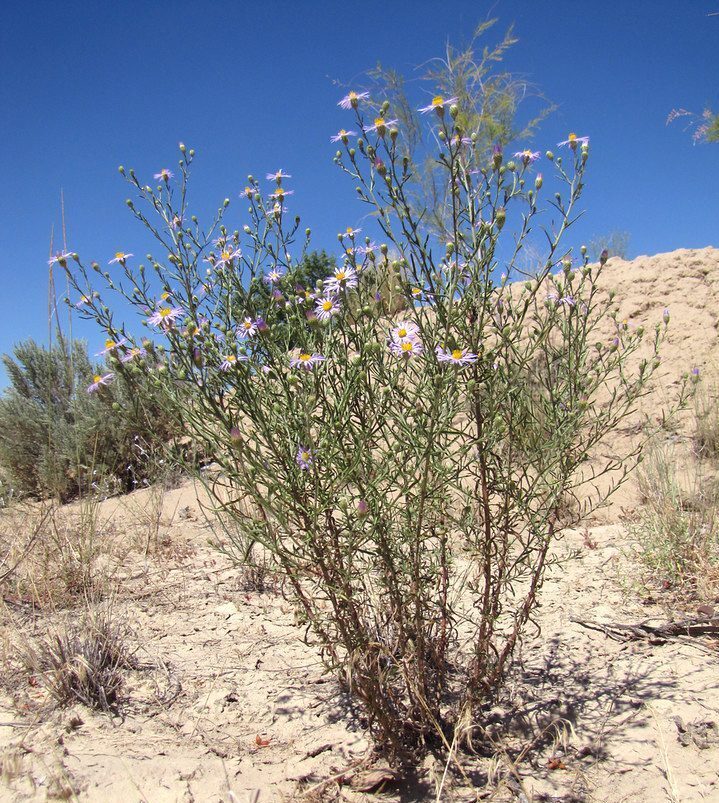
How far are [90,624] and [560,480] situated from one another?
196cm

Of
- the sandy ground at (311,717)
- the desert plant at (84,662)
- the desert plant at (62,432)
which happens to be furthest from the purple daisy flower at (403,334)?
the desert plant at (62,432)

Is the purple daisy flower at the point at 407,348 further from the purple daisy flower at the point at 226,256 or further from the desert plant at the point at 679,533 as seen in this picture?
the desert plant at the point at 679,533

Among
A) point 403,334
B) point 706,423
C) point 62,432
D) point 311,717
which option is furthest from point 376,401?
point 62,432

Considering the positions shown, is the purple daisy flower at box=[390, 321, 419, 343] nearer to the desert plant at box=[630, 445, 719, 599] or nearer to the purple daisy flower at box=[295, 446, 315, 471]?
the purple daisy flower at box=[295, 446, 315, 471]

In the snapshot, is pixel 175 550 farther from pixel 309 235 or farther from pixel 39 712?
pixel 309 235

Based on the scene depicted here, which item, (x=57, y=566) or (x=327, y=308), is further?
(x=57, y=566)

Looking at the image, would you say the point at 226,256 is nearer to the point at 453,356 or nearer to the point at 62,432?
the point at 453,356

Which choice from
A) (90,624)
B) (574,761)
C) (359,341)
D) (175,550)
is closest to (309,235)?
(359,341)

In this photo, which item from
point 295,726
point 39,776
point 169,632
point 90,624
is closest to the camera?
point 39,776

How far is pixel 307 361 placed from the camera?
67.9 inches

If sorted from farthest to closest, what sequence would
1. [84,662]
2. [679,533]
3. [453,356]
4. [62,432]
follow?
[62,432] → [679,533] → [84,662] → [453,356]

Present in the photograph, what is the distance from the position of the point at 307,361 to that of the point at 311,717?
1520 mm

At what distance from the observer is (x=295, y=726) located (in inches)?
94.0

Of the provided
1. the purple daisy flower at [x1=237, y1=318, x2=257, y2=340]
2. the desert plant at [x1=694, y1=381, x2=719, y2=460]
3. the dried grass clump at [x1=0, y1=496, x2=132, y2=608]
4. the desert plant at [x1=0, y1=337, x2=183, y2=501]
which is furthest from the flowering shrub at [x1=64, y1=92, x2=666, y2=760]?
the desert plant at [x1=0, y1=337, x2=183, y2=501]
